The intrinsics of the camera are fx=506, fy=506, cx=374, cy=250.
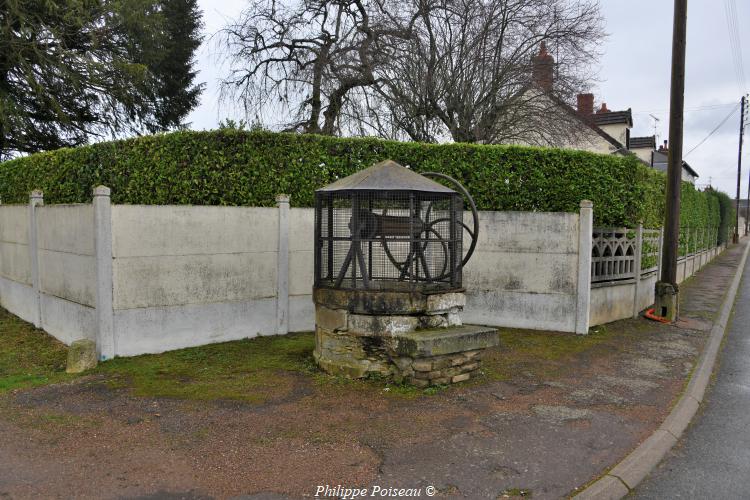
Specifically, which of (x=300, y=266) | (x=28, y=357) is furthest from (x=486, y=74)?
(x=28, y=357)

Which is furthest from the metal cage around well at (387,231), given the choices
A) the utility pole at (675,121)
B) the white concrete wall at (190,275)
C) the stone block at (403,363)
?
the utility pole at (675,121)

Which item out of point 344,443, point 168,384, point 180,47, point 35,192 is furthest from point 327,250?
point 180,47

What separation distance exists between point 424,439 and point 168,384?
3.09 m

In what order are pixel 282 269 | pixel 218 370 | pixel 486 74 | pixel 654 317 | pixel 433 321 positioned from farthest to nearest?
pixel 486 74
pixel 654 317
pixel 282 269
pixel 218 370
pixel 433 321

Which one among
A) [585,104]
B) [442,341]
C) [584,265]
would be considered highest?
[585,104]

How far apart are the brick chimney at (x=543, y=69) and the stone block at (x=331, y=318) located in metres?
12.2

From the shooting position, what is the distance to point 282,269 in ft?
26.6

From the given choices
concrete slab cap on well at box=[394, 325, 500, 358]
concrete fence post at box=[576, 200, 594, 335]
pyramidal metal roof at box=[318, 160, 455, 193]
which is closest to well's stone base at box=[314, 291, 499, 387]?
concrete slab cap on well at box=[394, 325, 500, 358]

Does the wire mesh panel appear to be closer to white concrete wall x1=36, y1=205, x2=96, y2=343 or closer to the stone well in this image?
the stone well

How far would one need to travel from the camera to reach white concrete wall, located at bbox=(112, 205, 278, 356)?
21.9 ft

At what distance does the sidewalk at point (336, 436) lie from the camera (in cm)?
362

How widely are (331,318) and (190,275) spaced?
2.44 m

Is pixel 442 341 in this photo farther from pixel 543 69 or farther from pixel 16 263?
pixel 543 69

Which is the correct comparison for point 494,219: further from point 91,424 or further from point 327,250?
point 91,424
